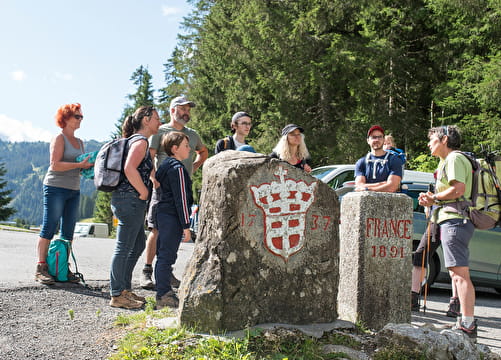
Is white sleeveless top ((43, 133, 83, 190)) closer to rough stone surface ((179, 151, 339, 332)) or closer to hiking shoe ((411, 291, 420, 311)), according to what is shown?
rough stone surface ((179, 151, 339, 332))

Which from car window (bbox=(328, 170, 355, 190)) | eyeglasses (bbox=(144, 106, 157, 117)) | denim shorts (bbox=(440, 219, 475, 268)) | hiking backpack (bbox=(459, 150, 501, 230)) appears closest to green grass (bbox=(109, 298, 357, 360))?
denim shorts (bbox=(440, 219, 475, 268))

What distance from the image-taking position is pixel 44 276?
5.52 meters

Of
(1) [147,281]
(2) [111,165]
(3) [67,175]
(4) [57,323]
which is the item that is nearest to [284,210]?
(2) [111,165]

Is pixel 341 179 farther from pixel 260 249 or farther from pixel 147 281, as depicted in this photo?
pixel 260 249

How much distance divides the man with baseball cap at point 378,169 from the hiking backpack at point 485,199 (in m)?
1.10

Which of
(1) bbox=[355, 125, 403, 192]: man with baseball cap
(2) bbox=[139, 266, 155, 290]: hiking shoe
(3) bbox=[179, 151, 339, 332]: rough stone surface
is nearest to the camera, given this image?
(3) bbox=[179, 151, 339, 332]: rough stone surface

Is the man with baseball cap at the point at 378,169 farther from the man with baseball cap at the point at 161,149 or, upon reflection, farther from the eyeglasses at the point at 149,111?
the eyeglasses at the point at 149,111

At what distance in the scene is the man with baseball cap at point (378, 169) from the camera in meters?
5.46

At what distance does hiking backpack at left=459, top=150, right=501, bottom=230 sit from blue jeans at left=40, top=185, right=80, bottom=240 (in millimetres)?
4484

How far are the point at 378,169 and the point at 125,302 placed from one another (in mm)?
3278

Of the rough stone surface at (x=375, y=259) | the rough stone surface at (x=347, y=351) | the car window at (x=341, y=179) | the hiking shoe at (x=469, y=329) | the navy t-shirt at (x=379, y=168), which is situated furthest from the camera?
the car window at (x=341, y=179)

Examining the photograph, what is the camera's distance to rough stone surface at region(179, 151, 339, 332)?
3.60 m

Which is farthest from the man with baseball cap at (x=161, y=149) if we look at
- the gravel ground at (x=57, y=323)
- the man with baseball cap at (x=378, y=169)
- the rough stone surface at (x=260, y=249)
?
the man with baseball cap at (x=378, y=169)

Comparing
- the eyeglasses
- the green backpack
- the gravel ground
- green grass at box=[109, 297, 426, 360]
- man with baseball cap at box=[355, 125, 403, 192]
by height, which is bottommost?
the gravel ground
